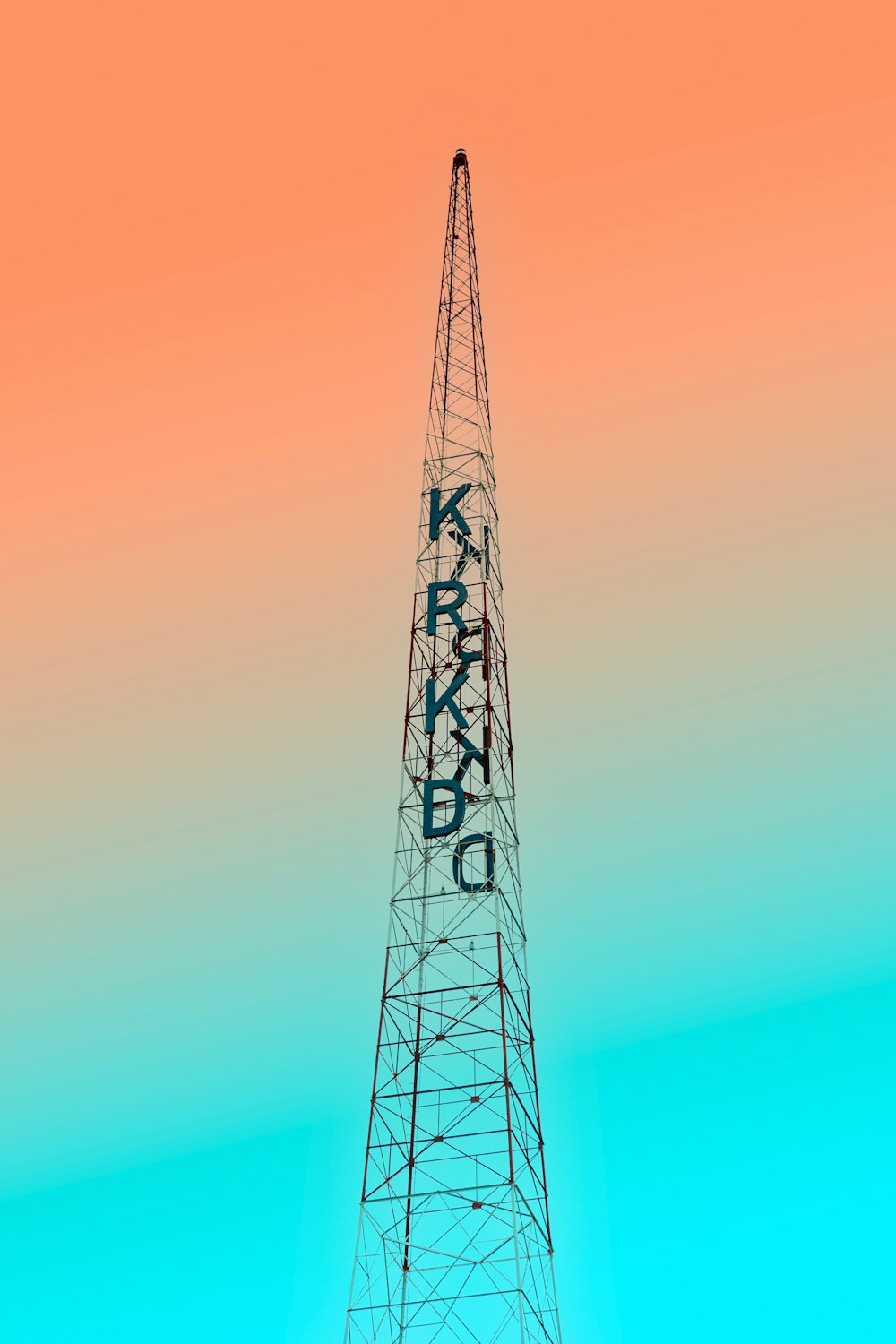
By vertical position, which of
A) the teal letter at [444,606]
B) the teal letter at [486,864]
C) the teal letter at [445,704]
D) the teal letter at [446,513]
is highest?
the teal letter at [446,513]

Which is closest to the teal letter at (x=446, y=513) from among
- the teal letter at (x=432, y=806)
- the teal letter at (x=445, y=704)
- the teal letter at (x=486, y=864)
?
the teal letter at (x=445, y=704)

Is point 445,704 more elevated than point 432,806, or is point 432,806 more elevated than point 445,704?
point 445,704

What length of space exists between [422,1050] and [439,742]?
13.7m

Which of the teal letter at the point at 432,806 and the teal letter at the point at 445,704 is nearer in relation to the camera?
the teal letter at the point at 432,806

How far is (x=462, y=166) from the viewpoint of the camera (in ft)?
244

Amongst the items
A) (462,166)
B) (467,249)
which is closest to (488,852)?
(467,249)

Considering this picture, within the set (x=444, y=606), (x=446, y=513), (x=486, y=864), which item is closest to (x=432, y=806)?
(x=486, y=864)

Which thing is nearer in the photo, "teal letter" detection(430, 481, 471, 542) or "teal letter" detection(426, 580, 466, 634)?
"teal letter" detection(426, 580, 466, 634)

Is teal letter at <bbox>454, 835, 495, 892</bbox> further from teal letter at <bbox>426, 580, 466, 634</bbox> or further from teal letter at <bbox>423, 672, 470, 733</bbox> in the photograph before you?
teal letter at <bbox>426, 580, 466, 634</bbox>

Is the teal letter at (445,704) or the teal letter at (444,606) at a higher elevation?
the teal letter at (444,606)

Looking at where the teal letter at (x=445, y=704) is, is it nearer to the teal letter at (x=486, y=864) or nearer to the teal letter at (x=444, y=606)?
the teal letter at (x=444, y=606)

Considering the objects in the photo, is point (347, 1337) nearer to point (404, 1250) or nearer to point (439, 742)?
point (404, 1250)

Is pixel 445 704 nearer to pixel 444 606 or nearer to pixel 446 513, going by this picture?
pixel 444 606

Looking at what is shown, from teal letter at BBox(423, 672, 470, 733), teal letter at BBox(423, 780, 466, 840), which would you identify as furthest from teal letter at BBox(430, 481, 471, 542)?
teal letter at BBox(423, 780, 466, 840)
